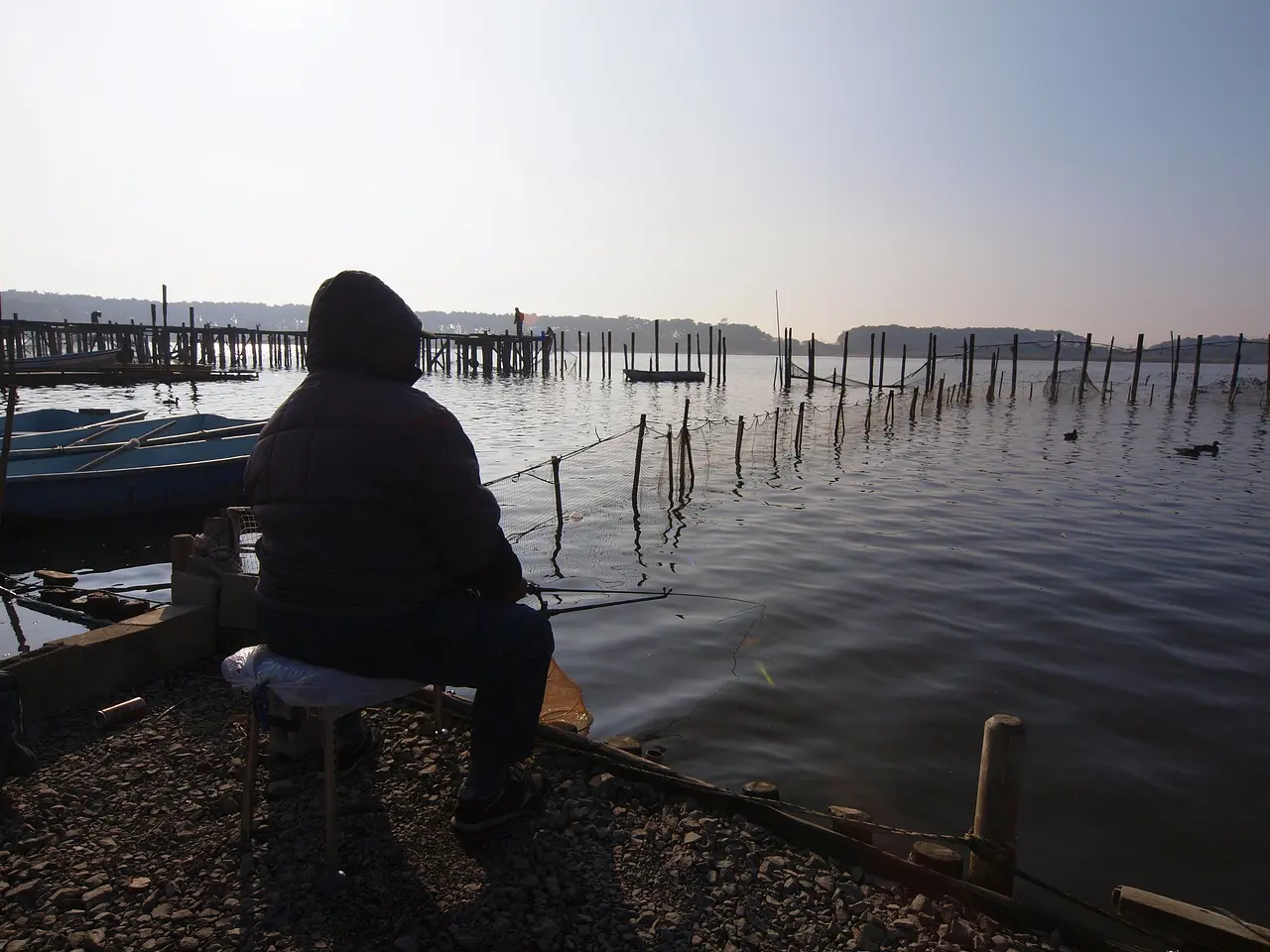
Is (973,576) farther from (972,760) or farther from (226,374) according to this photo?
(226,374)

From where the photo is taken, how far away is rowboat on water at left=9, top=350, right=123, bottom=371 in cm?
3275

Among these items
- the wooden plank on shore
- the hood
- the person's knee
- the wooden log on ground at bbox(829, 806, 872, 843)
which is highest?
the hood

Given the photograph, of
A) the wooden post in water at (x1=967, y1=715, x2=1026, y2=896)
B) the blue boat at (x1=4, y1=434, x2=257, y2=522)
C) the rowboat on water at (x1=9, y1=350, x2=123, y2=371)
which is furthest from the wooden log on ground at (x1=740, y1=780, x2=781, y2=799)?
the rowboat on water at (x1=9, y1=350, x2=123, y2=371)

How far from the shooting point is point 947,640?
838 cm

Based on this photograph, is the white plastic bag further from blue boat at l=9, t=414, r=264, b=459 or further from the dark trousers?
blue boat at l=9, t=414, r=264, b=459

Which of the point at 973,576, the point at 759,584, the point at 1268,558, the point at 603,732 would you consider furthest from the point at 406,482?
the point at 1268,558

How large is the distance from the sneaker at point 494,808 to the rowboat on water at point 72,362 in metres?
35.7

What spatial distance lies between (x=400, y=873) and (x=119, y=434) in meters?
16.7

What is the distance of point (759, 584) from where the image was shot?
10.3 metres

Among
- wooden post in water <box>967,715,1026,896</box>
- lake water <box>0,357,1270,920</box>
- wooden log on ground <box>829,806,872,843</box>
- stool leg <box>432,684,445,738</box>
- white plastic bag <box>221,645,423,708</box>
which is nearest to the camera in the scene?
white plastic bag <box>221,645,423,708</box>

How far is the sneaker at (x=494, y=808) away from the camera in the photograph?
11.2ft

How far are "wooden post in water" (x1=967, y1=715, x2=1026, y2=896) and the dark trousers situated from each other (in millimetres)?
2057

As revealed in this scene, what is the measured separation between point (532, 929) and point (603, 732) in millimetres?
3342

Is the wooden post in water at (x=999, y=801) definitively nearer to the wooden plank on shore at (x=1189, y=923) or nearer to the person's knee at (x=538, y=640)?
the wooden plank on shore at (x=1189, y=923)
